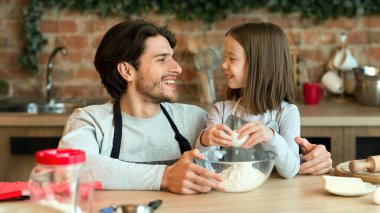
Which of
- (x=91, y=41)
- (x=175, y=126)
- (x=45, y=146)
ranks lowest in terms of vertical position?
(x=45, y=146)

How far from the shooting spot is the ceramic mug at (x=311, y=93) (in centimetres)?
379

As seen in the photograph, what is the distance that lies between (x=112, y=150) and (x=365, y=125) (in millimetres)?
1514

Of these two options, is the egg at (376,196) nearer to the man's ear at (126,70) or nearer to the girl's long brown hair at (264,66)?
the girl's long brown hair at (264,66)

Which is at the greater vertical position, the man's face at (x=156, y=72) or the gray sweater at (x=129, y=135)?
the man's face at (x=156, y=72)

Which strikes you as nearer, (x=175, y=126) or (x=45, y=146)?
(x=175, y=126)

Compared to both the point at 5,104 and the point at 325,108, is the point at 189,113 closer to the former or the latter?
the point at 325,108

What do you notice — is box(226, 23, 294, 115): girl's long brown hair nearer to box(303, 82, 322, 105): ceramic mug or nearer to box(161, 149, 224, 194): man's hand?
box(161, 149, 224, 194): man's hand

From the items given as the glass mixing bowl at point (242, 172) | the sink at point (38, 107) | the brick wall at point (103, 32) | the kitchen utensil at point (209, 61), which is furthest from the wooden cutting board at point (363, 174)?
the sink at point (38, 107)

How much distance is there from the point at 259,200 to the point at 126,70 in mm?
857

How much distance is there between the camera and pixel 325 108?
3682 millimetres

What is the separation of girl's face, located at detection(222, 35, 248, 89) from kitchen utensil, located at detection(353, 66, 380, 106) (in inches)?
A: 53.3

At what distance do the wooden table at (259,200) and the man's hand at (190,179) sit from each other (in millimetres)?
21

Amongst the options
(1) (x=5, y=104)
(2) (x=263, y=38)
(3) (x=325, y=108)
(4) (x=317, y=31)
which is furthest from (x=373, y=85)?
(1) (x=5, y=104)

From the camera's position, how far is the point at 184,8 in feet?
13.3
